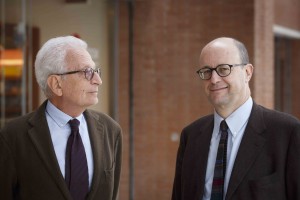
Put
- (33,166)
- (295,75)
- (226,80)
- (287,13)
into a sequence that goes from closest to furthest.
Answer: (226,80), (33,166), (287,13), (295,75)

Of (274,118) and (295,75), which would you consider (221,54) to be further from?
(295,75)

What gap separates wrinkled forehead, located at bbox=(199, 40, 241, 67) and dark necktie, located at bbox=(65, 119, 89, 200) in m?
0.85

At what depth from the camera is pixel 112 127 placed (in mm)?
3805

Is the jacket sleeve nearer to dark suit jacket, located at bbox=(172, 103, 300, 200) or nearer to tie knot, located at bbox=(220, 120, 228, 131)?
dark suit jacket, located at bbox=(172, 103, 300, 200)

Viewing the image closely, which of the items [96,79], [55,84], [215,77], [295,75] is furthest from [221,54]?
[295,75]

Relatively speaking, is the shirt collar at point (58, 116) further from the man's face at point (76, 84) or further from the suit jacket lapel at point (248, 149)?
the suit jacket lapel at point (248, 149)

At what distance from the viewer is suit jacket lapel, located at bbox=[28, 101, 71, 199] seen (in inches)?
131

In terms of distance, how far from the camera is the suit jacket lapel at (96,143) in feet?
11.3

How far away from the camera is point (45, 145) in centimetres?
338

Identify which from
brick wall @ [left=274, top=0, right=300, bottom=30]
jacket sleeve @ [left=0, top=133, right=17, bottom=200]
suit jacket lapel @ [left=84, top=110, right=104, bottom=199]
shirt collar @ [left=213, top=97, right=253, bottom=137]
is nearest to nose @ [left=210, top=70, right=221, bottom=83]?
shirt collar @ [left=213, top=97, right=253, bottom=137]

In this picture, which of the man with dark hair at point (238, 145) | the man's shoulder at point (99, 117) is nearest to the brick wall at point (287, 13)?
the man's shoulder at point (99, 117)

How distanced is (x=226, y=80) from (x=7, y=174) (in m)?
1.31

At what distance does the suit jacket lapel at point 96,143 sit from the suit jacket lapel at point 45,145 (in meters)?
0.20

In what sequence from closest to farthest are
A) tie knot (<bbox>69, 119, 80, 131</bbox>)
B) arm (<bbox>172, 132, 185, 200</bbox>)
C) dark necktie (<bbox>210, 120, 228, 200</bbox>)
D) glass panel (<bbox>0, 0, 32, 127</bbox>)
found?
1. dark necktie (<bbox>210, 120, 228, 200</bbox>)
2. tie knot (<bbox>69, 119, 80, 131</bbox>)
3. arm (<bbox>172, 132, 185, 200</bbox>)
4. glass panel (<bbox>0, 0, 32, 127</bbox>)
